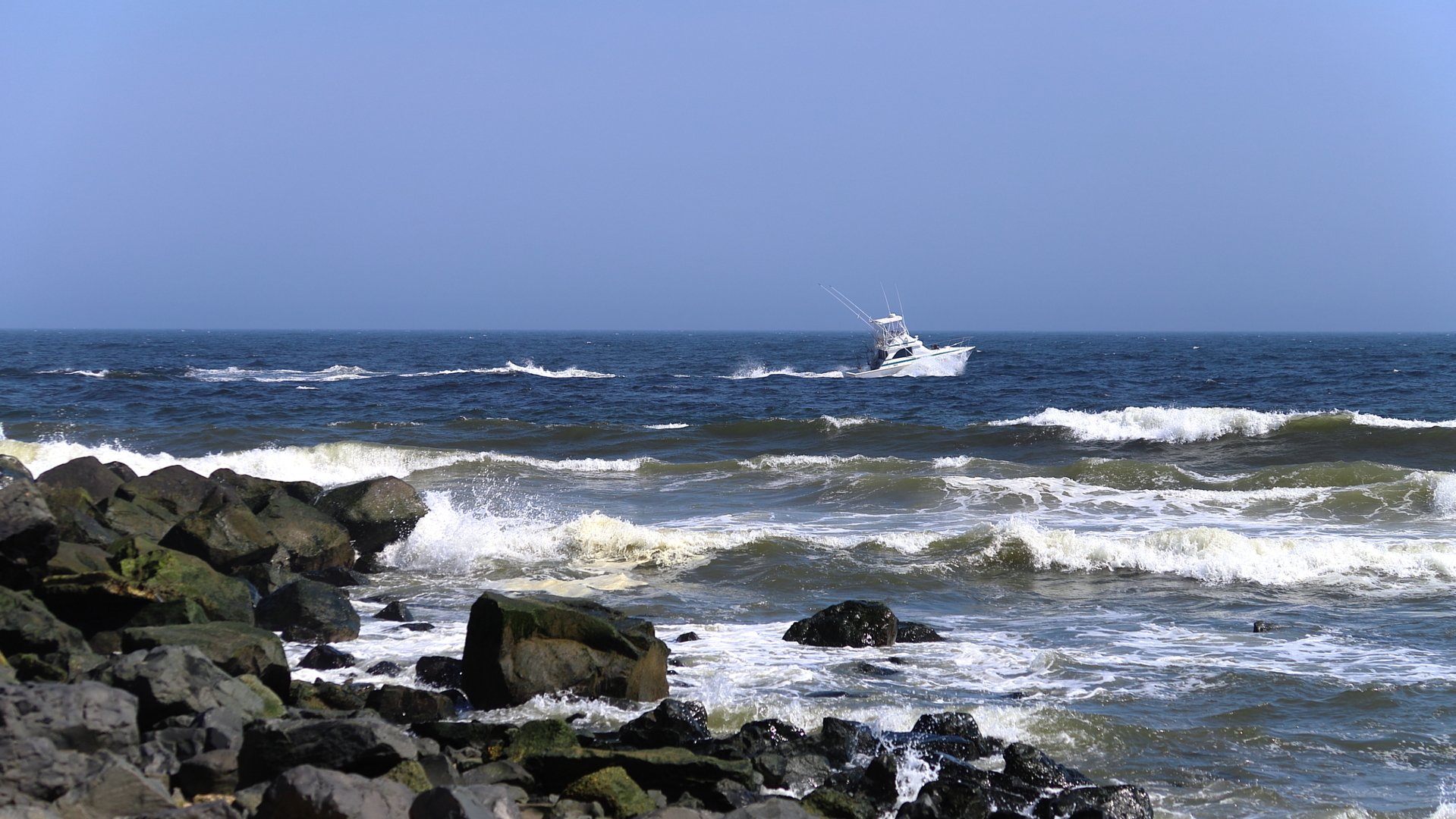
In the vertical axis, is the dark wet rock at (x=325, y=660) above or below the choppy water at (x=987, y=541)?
above

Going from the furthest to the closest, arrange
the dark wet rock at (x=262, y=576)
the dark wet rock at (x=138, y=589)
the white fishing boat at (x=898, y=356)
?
the white fishing boat at (x=898, y=356) < the dark wet rock at (x=262, y=576) < the dark wet rock at (x=138, y=589)

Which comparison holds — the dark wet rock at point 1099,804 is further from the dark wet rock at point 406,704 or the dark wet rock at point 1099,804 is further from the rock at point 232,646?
the rock at point 232,646

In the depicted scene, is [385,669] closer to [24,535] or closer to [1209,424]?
[24,535]

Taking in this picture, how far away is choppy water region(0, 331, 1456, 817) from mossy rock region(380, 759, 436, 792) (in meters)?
2.09

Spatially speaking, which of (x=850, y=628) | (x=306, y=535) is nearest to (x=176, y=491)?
(x=306, y=535)

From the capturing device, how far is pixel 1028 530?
15.4m

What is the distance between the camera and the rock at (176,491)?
45.4 feet

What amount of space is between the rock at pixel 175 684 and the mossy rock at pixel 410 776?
140 centimetres

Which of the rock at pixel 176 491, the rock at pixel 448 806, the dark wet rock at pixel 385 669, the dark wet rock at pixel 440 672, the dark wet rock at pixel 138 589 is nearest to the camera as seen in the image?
the rock at pixel 448 806

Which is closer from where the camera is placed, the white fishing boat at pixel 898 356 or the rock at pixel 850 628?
the rock at pixel 850 628

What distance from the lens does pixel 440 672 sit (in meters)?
8.59

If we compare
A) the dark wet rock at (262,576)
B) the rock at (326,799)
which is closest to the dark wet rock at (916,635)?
the dark wet rock at (262,576)

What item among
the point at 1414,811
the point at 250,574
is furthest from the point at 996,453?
the point at 1414,811

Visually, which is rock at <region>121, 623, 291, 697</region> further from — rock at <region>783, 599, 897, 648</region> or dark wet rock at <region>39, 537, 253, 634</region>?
rock at <region>783, 599, 897, 648</region>
